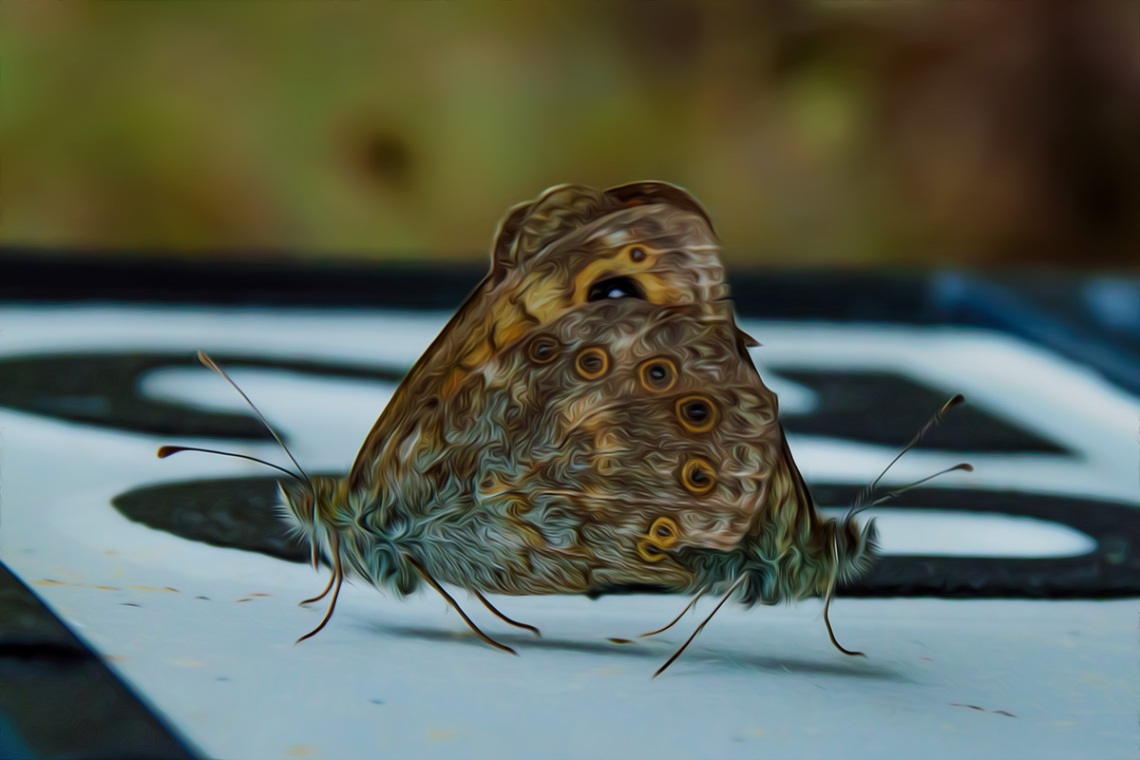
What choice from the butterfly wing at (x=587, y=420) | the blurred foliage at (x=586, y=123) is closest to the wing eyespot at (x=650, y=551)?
the butterfly wing at (x=587, y=420)

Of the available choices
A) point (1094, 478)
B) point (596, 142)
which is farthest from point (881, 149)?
point (1094, 478)

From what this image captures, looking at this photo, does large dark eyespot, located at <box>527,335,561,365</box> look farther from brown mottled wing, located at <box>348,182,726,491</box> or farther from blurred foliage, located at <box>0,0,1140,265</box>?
blurred foliage, located at <box>0,0,1140,265</box>

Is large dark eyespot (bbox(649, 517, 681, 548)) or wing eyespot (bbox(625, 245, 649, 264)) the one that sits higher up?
wing eyespot (bbox(625, 245, 649, 264))

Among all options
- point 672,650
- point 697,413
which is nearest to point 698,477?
point 697,413

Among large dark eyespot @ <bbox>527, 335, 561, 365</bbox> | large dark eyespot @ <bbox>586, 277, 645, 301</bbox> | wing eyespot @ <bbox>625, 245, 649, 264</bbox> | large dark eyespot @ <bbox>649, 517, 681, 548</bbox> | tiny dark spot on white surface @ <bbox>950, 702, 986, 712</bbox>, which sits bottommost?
tiny dark spot on white surface @ <bbox>950, 702, 986, 712</bbox>

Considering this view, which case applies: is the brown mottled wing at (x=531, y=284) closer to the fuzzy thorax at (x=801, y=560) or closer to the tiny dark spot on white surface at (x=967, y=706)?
the fuzzy thorax at (x=801, y=560)

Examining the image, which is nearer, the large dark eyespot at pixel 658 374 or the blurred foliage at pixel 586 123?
the large dark eyespot at pixel 658 374

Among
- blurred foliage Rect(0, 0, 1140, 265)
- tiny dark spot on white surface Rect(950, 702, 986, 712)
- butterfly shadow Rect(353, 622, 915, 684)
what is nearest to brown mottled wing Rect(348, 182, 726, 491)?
butterfly shadow Rect(353, 622, 915, 684)

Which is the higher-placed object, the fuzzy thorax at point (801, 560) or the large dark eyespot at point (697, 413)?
the large dark eyespot at point (697, 413)
